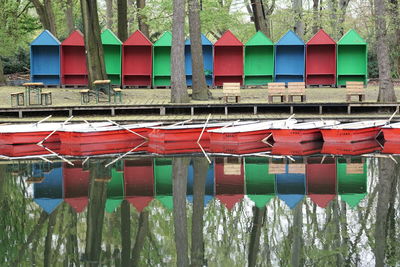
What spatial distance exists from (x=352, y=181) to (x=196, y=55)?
11283 mm

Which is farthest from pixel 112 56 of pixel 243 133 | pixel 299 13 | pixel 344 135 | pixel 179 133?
pixel 344 135

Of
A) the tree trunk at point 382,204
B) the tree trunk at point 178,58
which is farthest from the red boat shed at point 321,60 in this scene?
the tree trunk at point 382,204

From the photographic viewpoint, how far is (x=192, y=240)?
10.3 m

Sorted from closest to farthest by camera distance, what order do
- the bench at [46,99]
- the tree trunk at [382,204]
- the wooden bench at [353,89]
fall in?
the tree trunk at [382,204], the wooden bench at [353,89], the bench at [46,99]

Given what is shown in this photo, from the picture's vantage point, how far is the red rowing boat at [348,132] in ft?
64.6

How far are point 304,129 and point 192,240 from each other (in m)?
9.99

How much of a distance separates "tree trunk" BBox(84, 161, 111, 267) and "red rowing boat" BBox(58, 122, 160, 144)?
8.94ft

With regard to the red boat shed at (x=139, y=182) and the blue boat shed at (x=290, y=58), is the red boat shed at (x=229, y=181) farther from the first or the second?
the blue boat shed at (x=290, y=58)

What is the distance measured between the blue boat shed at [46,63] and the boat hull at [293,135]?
1300 cm

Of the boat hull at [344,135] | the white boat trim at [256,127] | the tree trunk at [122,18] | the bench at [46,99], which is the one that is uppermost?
the tree trunk at [122,18]

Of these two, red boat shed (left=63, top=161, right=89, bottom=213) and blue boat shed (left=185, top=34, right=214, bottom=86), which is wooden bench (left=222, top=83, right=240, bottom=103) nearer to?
blue boat shed (left=185, top=34, right=214, bottom=86)

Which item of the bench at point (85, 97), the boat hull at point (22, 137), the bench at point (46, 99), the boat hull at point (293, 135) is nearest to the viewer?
the boat hull at point (293, 135)

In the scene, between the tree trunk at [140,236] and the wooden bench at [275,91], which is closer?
the tree trunk at [140,236]

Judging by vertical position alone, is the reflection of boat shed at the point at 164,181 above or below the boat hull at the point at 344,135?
below
